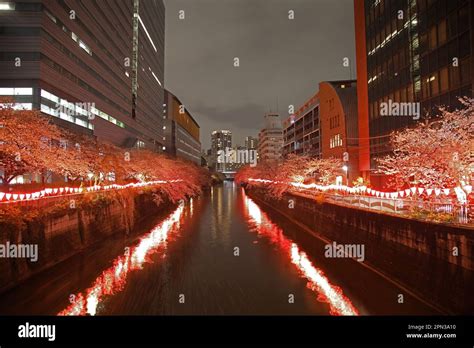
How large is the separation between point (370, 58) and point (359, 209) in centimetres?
2950

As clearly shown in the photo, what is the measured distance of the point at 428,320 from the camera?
1148cm

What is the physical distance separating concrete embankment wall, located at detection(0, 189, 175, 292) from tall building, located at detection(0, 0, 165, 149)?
2380 cm

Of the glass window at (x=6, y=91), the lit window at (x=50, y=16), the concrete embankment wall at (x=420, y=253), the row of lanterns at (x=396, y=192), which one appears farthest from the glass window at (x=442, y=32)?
the glass window at (x=6, y=91)

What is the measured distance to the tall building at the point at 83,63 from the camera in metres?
42.5

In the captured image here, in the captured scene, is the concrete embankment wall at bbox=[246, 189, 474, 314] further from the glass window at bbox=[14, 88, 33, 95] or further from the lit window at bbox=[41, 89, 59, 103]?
the glass window at bbox=[14, 88, 33, 95]

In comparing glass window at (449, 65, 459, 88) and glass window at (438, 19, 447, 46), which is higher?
glass window at (438, 19, 447, 46)

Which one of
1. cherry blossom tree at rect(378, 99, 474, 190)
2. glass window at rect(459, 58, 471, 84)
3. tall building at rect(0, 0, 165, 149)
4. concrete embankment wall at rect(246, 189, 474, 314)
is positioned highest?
tall building at rect(0, 0, 165, 149)

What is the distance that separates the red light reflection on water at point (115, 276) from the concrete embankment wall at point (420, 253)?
1369cm

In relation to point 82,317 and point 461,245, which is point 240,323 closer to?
point 82,317

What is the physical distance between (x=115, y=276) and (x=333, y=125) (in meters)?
50.7

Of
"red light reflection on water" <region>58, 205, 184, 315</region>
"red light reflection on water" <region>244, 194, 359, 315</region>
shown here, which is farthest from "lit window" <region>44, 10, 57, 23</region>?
"red light reflection on water" <region>244, 194, 359, 315</region>

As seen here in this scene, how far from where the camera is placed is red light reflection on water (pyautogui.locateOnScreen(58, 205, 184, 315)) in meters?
13.1

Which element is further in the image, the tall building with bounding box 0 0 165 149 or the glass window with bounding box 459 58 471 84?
the tall building with bounding box 0 0 165 149

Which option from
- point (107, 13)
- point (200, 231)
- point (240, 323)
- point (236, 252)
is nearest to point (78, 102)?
point (107, 13)
